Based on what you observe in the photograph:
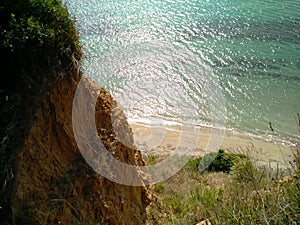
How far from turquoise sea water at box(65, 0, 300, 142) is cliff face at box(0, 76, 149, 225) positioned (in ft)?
29.9

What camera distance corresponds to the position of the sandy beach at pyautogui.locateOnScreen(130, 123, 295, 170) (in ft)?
43.7

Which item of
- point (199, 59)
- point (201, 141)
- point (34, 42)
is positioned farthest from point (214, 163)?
point (199, 59)

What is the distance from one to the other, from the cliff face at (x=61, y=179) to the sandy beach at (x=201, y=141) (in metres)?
6.17

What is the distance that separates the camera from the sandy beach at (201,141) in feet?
43.7

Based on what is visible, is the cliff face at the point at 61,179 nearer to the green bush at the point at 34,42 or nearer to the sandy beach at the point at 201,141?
the green bush at the point at 34,42

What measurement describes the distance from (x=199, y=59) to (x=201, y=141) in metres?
6.83

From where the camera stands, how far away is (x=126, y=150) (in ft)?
22.6

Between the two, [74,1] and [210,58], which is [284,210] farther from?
[74,1]

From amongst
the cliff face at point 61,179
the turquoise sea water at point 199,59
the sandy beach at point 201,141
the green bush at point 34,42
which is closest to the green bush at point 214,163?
the sandy beach at point 201,141

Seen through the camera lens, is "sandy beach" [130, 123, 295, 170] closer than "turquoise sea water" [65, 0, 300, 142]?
Yes

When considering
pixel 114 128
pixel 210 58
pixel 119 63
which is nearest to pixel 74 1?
pixel 119 63

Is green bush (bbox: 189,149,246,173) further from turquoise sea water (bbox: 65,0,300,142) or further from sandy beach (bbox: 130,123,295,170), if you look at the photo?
turquoise sea water (bbox: 65,0,300,142)

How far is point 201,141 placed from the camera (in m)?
14.4

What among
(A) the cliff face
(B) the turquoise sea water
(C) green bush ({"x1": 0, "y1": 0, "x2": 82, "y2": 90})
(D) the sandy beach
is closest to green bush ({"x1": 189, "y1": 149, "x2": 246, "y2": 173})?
(D) the sandy beach
